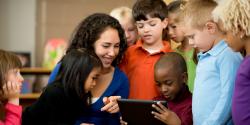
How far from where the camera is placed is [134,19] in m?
2.26

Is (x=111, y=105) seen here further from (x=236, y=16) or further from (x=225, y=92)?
(x=236, y=16)

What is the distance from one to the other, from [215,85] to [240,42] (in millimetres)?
204

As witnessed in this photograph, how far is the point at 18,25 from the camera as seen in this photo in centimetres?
437

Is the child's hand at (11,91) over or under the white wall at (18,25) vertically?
under

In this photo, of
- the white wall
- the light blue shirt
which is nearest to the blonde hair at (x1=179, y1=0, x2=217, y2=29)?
the light blue shirt

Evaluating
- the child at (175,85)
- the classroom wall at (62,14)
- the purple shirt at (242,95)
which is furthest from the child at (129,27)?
the classroom wall at (62,14)

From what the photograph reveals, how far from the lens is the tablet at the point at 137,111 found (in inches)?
68.6

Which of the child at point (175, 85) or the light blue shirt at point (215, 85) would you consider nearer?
the light blue shirt at point (215, 85)

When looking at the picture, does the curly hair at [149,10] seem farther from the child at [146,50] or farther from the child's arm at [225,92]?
the child's arm at [225,92]

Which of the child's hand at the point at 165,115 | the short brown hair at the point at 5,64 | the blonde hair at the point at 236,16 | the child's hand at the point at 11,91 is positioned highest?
the blonde hair at the point at 236,16

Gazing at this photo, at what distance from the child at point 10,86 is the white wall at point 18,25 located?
2.61 metres

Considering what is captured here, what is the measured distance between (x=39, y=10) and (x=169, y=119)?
9.36 ft

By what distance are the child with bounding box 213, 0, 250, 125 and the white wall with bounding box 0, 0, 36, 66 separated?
10.2 ft

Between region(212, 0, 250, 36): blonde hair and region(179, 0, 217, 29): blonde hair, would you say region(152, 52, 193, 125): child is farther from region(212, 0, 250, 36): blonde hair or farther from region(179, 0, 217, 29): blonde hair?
region(212, 0, 250, 36): blonde hair
